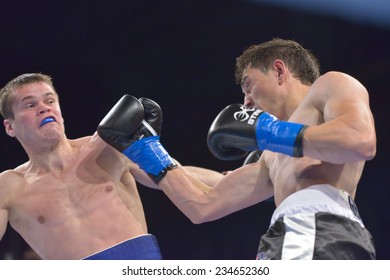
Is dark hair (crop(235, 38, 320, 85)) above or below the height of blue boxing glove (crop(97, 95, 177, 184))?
above

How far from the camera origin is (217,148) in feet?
7.23

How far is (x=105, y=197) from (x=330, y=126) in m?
1.25

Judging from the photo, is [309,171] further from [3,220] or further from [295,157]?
[3,220]

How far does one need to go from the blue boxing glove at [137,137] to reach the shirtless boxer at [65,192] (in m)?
0.33

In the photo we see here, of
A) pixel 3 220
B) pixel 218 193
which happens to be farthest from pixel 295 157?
pixel 3 220

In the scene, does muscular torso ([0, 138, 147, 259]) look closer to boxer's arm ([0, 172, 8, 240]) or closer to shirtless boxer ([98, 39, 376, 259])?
boxer's arm ([0, 172, 8, 240])

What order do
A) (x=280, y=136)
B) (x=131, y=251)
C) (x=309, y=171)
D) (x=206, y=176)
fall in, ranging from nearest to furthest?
1. (x=280, y=136)
2. (x=309, y=171)
3. (x=131, y=251)
4. (x=206, y=176)

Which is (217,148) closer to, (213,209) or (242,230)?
(213,209)

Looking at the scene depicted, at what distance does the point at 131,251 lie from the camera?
2.59m

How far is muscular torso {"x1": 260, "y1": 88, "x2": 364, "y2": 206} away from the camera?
6.66 ft

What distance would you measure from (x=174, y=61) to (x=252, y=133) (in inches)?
148

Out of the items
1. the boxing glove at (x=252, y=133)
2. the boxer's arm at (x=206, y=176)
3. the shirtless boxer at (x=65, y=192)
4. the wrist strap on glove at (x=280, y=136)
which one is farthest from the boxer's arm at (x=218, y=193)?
the boxer's arm at (x=206, y=176)

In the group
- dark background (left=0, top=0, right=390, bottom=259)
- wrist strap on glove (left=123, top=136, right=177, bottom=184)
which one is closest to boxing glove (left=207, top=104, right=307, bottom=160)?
wrist strap on glove (left=123, top=136, right=177, bottom=184)
